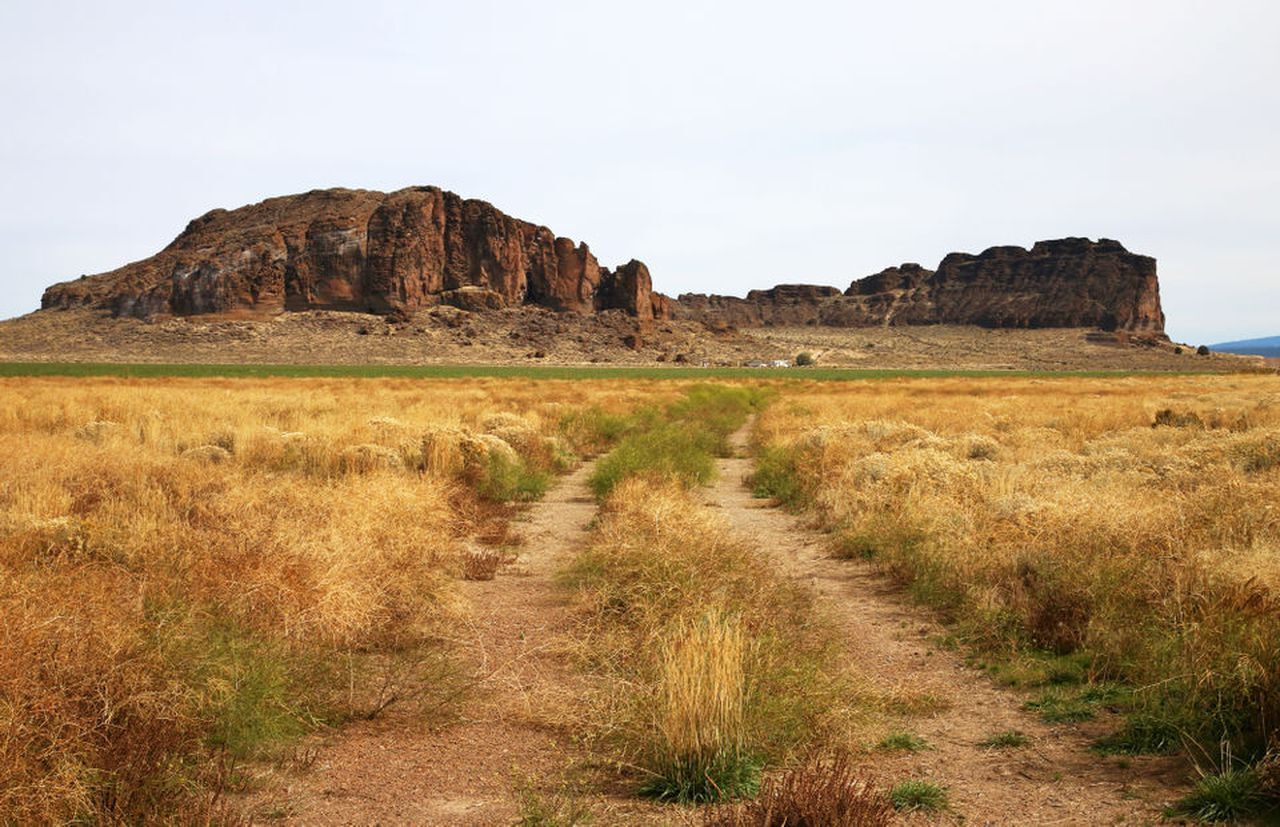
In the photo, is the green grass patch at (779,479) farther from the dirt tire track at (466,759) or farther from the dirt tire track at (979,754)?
the dirt tire track at (466,759)

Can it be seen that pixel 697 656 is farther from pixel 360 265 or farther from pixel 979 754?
pixel 360 265

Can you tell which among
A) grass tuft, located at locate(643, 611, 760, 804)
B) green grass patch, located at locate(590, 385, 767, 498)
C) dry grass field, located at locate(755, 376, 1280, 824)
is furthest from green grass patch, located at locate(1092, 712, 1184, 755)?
green grass patch, located at locate(590, 385, 767, 498)

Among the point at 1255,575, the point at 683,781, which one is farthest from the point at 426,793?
the point at 1255,575

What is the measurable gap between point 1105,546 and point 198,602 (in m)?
7.75

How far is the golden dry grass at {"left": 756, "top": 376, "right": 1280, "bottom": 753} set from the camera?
518 centimetres

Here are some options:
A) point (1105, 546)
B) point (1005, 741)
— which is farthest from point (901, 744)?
point (1105, 546)

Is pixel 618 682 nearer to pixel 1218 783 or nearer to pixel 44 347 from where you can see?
pixel 1218 783

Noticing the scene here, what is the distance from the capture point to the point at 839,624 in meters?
7.86

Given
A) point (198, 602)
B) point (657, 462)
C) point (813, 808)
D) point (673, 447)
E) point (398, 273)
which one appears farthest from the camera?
point (398, 273)

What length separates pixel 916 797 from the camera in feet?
14.4

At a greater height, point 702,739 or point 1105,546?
point 1105,546

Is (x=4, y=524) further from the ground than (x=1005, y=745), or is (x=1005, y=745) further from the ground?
(x=4, y=524)

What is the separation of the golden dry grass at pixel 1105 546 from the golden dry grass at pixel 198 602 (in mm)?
4801

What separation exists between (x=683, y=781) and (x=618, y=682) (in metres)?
1.20
